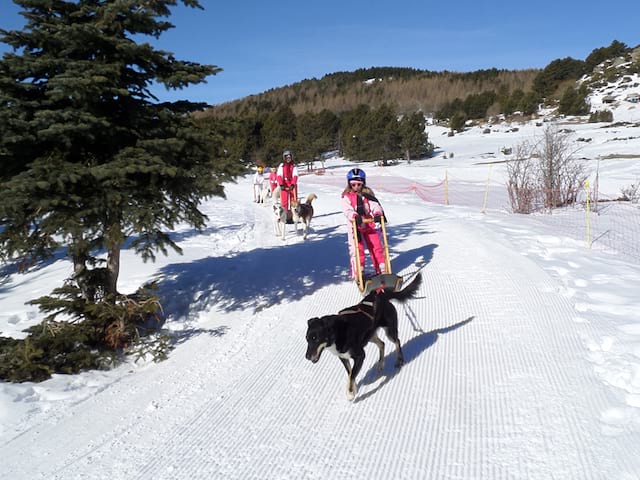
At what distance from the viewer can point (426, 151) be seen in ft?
158

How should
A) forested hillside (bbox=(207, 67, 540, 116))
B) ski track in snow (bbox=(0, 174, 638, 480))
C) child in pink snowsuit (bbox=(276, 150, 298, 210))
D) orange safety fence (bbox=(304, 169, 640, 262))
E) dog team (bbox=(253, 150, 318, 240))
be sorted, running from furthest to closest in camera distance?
forested hillside (bbox=(207, 67, 540, 116)) < child in pink snowsuit (bbox=(276, 150, 298, 210)) < dog team (bbox=(253, 150, 318, 240)) < orange safety fence (bbox=(304, 169, 640, 262)) < ski track in snow (bbox=(0, 174, 638, 480))

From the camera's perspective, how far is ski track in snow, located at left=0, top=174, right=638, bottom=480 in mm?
3312

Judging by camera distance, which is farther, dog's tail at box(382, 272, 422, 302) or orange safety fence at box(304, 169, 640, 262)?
orange safety fence at box(304, 169, 640, 262)

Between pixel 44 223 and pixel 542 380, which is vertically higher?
pixel 44 223

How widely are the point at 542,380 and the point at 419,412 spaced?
47.2 inches

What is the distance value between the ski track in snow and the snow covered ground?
16 millimetres

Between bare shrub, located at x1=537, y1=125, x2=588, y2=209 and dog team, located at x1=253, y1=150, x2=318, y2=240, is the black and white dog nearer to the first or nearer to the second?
dog team, located at x1=253, y1=150, x2=318, y2=240

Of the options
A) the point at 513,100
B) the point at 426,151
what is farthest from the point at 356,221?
the point at 513,100

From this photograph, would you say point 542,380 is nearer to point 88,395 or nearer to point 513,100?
point 88,395

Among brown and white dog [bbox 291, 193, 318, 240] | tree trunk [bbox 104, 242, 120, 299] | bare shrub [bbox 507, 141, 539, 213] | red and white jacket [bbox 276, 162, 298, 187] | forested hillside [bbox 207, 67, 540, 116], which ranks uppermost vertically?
forested hillside [bbox 207, 67, 540, 116]

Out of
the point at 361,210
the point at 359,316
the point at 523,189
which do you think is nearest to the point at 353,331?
the point at 359,316

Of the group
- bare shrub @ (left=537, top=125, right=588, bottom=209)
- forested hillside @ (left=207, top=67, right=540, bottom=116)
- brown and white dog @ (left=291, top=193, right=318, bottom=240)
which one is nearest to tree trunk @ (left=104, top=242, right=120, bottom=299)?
brown and white dog @ (left=291, top=193, right=318, bottom=240)

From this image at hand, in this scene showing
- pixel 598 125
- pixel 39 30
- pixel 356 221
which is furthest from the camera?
pixel 598 125

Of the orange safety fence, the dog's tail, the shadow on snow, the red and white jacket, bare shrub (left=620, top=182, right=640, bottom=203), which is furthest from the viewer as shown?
bare shrub (left=620, top=182, right=640, bottom=203)
